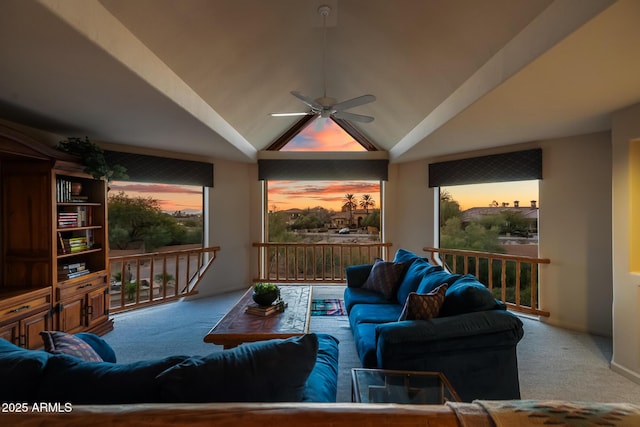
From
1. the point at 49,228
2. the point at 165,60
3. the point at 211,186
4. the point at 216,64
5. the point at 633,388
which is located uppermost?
the point at 216,64

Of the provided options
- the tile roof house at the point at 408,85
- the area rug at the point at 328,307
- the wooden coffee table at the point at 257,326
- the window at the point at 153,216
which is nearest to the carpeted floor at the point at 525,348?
the area rug at the point at 328,307

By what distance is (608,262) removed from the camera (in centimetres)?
325

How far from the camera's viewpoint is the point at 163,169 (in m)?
4.35

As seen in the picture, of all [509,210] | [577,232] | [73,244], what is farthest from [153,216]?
[577,232]

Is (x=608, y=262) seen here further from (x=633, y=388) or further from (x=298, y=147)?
(x=298, y=147)

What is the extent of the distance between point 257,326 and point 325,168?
342cm

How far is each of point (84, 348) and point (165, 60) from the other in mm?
2115

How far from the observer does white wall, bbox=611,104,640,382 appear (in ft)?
7.99

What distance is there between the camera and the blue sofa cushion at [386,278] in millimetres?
3246

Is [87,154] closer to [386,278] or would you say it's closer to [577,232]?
[386,278]

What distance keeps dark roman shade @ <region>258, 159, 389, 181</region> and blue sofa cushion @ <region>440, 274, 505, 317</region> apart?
11.0 ft

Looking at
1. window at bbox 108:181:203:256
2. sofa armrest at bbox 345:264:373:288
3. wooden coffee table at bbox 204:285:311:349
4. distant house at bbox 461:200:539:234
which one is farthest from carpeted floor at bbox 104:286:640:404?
distant house at bbox 461:200:539:234

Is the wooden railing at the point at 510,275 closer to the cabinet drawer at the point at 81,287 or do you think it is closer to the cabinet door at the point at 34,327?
the cabinet drawer at the point at 81,287

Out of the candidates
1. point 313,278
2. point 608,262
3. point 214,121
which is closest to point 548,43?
point 608,262
